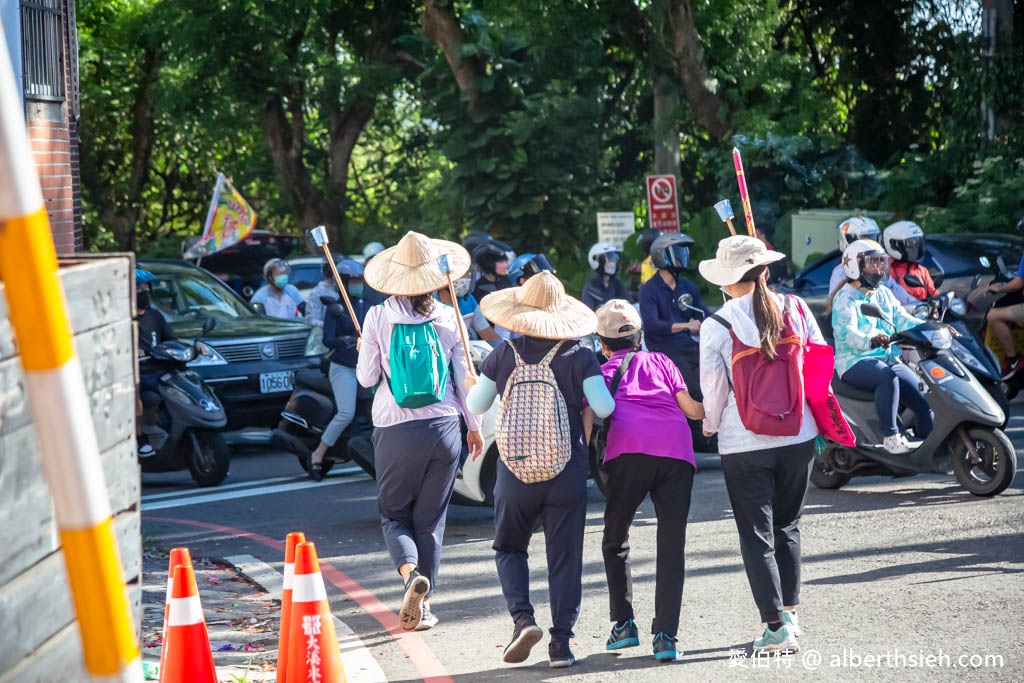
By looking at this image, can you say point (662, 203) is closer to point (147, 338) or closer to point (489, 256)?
point (489, 256)

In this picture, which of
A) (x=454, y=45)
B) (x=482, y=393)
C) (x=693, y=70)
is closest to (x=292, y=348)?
(x=482, y=393)

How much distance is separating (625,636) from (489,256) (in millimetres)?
5249

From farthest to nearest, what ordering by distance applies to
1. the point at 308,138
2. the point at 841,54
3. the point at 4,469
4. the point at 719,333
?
the point at 308,138 → the point at 841,54 → the point at 719,333 → the point at 4,469

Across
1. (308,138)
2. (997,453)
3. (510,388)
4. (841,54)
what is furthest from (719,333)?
(308,138)

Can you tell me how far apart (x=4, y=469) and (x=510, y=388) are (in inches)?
146

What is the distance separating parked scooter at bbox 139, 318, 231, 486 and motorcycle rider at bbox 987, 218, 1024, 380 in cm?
719

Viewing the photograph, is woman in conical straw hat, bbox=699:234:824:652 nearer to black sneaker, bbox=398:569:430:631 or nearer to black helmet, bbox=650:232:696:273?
black sneaker, bbox=398:569:430:631

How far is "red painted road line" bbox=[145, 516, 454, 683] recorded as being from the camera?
235 inches

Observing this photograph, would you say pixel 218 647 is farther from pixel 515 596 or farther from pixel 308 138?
pixel 308 138

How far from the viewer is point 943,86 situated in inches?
991

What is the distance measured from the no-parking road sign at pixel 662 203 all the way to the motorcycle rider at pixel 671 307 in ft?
25.6

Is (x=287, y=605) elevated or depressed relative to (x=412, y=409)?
depressed

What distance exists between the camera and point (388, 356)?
6.71 metres

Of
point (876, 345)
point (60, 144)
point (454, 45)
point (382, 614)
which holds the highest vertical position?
point (454, 45)
